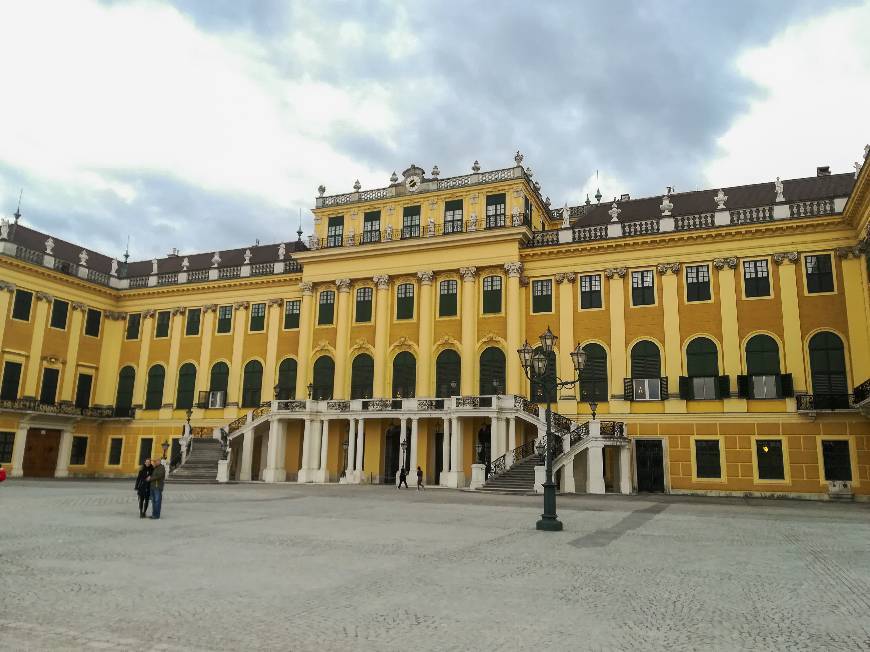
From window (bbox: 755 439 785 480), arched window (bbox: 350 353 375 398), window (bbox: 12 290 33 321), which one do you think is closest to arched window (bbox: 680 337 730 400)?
window (bbox: 755 439 785 480)

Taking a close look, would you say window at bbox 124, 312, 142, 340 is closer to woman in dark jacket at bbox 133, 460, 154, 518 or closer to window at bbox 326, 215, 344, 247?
window at bbox 326, 215, 344, 247

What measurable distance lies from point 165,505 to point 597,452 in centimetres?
1967

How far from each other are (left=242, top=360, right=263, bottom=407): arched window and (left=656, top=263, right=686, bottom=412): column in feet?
84.8

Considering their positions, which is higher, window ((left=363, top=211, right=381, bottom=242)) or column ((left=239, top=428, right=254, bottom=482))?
window ((left=363, top=211, right=381, bottom=242))

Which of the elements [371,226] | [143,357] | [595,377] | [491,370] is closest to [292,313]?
[371,226]

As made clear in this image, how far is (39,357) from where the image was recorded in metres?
44.2

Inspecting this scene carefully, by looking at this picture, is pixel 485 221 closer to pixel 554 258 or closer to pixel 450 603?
pixel 554 258

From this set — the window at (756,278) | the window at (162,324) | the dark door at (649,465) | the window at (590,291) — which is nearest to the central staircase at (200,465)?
the window at (162,324)

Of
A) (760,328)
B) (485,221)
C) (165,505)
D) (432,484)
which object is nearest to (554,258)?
(485,221)

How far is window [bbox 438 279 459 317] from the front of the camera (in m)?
40.9

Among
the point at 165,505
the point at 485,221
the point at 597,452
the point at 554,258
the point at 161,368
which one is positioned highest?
the point at 485,221

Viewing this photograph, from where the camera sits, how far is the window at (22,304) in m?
43.2

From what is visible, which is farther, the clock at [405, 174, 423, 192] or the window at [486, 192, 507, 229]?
the clock at [405, 174, 423, 192]

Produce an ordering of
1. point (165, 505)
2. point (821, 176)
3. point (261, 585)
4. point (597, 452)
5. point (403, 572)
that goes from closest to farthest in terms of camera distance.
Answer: point (261, 585) → point (403, 572) → point (165, 505) → point (597, 452) → point (821, 176)
